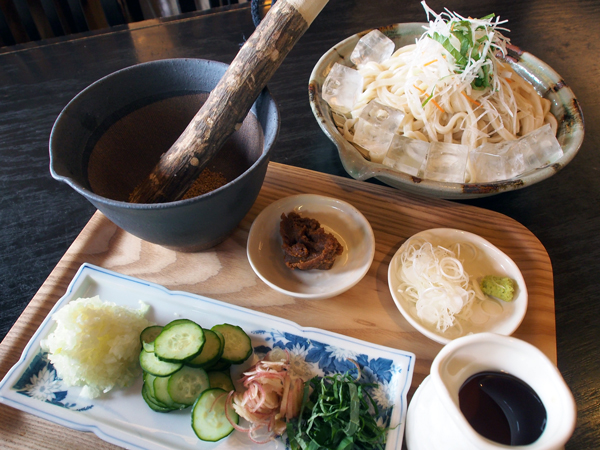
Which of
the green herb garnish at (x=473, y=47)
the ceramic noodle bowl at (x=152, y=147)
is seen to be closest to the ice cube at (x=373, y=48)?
the green herb garnish at (x=473, y=47)

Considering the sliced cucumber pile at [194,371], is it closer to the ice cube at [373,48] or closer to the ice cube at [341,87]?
the ice cube at [341,87]

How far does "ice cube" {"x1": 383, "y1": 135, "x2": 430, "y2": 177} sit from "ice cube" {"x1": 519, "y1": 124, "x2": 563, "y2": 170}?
35cm

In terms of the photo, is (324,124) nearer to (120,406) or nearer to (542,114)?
(542,114)

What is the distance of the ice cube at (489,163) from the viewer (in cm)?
132

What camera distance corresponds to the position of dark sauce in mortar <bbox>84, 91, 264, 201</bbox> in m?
1.12

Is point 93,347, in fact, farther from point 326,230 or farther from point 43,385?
point 326,230

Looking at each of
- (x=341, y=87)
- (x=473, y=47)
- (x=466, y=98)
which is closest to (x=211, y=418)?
(x=341, y=87)

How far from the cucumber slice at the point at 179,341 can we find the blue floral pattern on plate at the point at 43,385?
0.24 meters

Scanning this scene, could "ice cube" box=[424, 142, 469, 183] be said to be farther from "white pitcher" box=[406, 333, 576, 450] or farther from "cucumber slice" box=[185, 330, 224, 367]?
"cucumber slice" box=[185, 330, 224, 367]

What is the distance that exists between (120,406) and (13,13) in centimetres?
321

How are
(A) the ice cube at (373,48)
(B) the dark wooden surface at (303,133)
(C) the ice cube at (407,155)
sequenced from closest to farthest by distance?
1. (B) the dark wooden surface at (303,133)
2. (C) the ice cube at (407,155)
3. (A) the ice cube at (373,48)

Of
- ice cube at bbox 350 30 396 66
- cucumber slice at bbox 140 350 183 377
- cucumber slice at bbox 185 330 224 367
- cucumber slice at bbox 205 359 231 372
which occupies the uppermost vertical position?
ice cube at bbox 350 30 396 66

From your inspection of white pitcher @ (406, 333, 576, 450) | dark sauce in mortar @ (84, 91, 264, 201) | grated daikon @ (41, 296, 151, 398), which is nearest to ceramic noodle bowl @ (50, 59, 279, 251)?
dark sauce in mortar @ (84, 91, 264, 201)

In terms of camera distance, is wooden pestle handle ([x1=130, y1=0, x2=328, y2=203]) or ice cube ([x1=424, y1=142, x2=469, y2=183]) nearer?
wooden pestle handle ([x1=130, y1=0, x2=328, y2=203])
